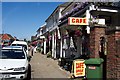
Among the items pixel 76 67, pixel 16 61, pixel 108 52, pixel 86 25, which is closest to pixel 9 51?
pixel 16 61

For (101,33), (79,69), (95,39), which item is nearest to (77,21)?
(101,33)

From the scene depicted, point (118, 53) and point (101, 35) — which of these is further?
point (101, 35)

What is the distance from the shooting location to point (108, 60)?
9.19 metres

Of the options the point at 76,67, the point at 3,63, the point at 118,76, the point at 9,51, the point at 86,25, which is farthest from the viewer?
the point at 86,25

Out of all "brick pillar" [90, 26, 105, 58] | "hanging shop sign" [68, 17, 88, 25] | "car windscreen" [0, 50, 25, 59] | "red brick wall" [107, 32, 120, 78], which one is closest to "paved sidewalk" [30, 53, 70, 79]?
"car windscreen" [0, 50, 25, 59]

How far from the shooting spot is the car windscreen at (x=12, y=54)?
40.0ft

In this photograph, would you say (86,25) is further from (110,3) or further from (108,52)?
(108,52)

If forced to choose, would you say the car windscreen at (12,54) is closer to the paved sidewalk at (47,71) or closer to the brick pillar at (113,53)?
the paved sidewalk at (47,71)

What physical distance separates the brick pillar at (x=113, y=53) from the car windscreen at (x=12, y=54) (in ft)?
16.1

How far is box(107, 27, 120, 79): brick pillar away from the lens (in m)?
8.55

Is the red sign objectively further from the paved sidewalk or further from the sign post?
the paved sidewalk

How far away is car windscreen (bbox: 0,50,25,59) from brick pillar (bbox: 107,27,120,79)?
4.90 metres

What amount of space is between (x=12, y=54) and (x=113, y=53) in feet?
18.7

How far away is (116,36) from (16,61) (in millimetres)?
4878
